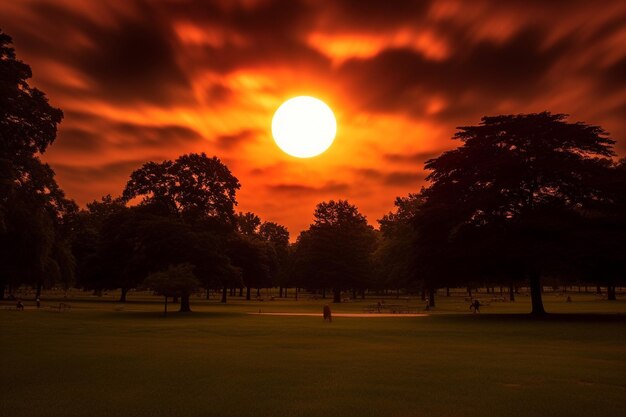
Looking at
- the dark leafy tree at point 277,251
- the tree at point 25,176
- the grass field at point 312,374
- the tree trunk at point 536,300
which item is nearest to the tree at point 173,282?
the tree at point 25,176

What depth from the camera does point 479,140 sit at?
4247 centimetres

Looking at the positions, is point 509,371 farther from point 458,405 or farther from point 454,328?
point 454,328

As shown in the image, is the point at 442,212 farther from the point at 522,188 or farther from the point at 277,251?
the point at 277,251

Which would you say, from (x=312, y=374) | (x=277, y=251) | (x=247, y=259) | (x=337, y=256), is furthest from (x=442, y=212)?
(x=277, y=251)

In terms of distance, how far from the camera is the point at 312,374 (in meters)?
14.3

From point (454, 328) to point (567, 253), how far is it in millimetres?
11713

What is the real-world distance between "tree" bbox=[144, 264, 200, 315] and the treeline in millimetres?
122

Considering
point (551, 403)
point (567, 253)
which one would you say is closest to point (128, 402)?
point (551, 403)

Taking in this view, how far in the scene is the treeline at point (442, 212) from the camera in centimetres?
2778

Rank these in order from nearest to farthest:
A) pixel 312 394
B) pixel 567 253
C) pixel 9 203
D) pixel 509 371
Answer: pixel 312 394 < pixel 509 371 < pixel 9 203 < pixel 567 253

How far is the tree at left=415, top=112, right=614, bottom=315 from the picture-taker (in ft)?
124

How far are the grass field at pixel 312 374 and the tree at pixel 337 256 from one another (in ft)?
178

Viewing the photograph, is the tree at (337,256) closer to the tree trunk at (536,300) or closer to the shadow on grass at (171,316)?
the shadow on grass at (171,316)

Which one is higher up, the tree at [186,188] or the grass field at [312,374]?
the tree at [186,188]
